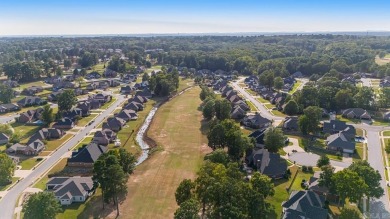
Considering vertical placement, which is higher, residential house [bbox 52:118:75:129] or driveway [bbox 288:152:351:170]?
residential house [bbox 52:118:75:129]

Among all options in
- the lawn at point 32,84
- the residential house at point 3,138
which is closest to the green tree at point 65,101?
the residential house at point 3,138

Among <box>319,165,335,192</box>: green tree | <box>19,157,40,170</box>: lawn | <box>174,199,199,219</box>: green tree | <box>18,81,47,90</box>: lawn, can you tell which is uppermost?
<box>174,199,199,219</box>: green tree

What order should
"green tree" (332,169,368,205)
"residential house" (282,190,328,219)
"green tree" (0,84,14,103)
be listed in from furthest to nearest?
"green tree" (0,84,14,103)
"green tree" (332,169,368,205)
"residential house" (282,190,328,219)

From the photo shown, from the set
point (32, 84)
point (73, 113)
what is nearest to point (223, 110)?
point (73, 113)

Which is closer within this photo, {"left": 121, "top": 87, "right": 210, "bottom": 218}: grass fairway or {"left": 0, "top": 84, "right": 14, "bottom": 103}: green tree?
{"left": 121, "top": 87, "right": 210, "bottom": 218}: grass fairway

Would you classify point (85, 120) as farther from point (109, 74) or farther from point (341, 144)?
point (109, 74)

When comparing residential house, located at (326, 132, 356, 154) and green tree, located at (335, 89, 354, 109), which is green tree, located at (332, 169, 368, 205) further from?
green tree, located at (335, 89, 354, 109)

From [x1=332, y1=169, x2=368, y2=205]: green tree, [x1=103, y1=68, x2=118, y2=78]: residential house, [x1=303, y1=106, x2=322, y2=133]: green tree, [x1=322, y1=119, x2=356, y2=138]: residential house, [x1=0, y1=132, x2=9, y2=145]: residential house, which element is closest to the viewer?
[x1=332, y1=169, x2=368, y2=205]: green tree

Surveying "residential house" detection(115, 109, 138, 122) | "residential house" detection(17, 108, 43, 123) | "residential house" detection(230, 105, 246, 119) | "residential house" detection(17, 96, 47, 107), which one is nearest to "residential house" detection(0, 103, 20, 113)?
"residential house" detection(17, 96, 47, 107)
